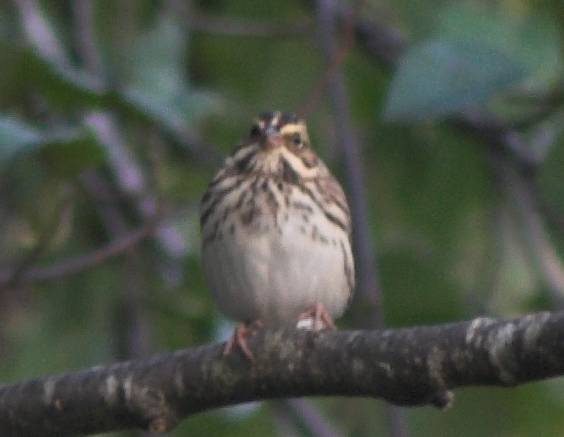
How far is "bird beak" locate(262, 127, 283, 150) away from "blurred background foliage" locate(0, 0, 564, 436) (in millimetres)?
203

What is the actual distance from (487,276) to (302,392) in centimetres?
260

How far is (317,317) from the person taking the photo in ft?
18.4

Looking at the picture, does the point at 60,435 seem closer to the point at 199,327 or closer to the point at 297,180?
the point at 297,180

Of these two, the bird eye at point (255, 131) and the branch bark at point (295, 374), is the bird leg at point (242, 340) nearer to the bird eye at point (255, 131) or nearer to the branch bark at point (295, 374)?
the branch bark at point (295, 374)

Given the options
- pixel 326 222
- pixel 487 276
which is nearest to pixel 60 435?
pixel 326 222

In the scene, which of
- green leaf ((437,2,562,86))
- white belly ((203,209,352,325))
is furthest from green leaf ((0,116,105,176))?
green leaf ((437,2,562,86))

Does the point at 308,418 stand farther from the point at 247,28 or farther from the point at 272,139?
the point at 247,28

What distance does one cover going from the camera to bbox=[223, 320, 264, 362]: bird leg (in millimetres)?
4324

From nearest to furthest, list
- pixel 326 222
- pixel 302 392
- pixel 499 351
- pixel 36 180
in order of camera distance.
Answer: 1. pixel 499 351
2. pixel 302 392
3. pixel 326 222
4. pixel 36 180

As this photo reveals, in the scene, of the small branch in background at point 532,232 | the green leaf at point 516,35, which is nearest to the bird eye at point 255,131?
the green leaf at point 516,35

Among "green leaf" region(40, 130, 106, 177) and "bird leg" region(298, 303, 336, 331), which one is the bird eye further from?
"green leaf" region(40, 130, 106, 177)

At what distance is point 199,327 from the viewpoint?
666 centimetres

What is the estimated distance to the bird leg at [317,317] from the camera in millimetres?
5586

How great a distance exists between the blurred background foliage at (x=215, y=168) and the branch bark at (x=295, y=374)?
1.31m
